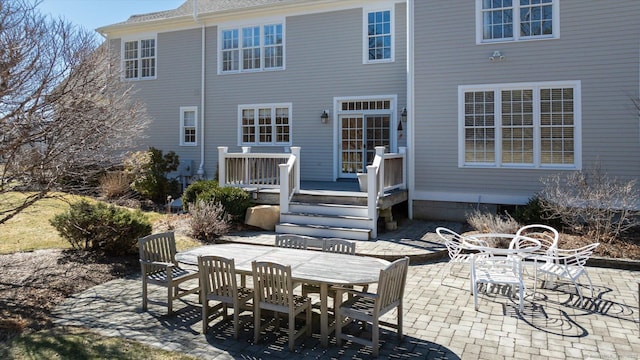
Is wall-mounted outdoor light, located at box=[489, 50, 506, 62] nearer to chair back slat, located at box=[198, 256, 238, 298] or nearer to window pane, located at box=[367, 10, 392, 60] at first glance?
window pane, located at box=[367, 10, 392, 60]

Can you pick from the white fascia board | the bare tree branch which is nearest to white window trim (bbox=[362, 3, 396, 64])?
the white fascia board

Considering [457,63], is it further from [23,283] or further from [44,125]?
[23,283]

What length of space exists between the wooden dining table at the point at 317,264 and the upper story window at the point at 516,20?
8390mm

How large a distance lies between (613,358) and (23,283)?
24.7 feet

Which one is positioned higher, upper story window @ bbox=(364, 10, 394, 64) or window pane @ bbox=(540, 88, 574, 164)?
upper story window @ bbox=(364, 10, 394, 64)

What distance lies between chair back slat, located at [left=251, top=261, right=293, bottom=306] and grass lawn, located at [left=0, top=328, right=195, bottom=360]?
0.94 meters

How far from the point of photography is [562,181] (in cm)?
1084

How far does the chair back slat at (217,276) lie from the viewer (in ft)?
16.2

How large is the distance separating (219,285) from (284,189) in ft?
19.9

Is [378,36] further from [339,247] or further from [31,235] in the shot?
[31,235]

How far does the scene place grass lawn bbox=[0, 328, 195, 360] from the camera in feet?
14.6

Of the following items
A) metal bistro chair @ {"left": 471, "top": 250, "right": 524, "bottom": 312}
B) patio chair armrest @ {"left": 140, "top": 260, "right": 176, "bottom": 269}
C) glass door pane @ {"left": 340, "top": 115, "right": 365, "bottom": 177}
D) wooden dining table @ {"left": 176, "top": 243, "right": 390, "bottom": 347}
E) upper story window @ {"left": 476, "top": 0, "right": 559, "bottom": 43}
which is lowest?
metal bistro chair @ {"left": 471, "top": 250, "right": 524, "bottom": 312}

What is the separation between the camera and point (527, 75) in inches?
440

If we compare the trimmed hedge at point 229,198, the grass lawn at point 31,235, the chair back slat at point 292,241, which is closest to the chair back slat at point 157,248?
the chair back slat at point 292,241
